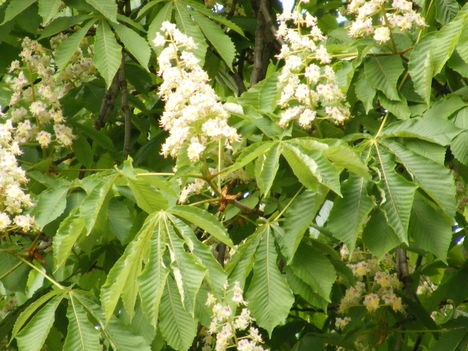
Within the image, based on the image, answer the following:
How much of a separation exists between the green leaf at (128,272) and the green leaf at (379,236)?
0.64 m

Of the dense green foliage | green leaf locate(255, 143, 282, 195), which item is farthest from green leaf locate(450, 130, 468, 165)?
green leaf locate(255, 143, 282, 195)

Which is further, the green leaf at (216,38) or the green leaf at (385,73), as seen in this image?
the green leaf at (216,38)

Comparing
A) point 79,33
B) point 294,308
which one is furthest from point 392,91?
point 294,308

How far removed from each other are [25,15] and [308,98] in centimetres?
135

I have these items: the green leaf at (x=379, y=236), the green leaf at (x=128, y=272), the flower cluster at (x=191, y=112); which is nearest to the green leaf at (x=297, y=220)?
the green leaf at (x=379, y=236)

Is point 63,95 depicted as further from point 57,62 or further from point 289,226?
point 289,226

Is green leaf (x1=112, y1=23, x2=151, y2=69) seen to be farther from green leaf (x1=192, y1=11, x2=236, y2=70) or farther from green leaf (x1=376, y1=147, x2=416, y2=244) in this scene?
green leaf (x1=376, y1=147, x2=416, y2=244)

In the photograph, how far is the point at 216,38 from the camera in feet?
11.9

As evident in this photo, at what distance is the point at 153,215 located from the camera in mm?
2561

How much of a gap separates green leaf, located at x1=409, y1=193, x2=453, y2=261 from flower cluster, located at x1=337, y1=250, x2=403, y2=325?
79cm

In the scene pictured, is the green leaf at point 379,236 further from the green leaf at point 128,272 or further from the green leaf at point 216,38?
the green leaf at point 216,38

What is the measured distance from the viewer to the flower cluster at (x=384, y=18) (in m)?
3.03

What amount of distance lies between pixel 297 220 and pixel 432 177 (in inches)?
15.3

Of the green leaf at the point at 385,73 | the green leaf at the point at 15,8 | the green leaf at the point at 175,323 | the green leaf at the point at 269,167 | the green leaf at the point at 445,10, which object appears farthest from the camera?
the green leaf at the point at 15,8
